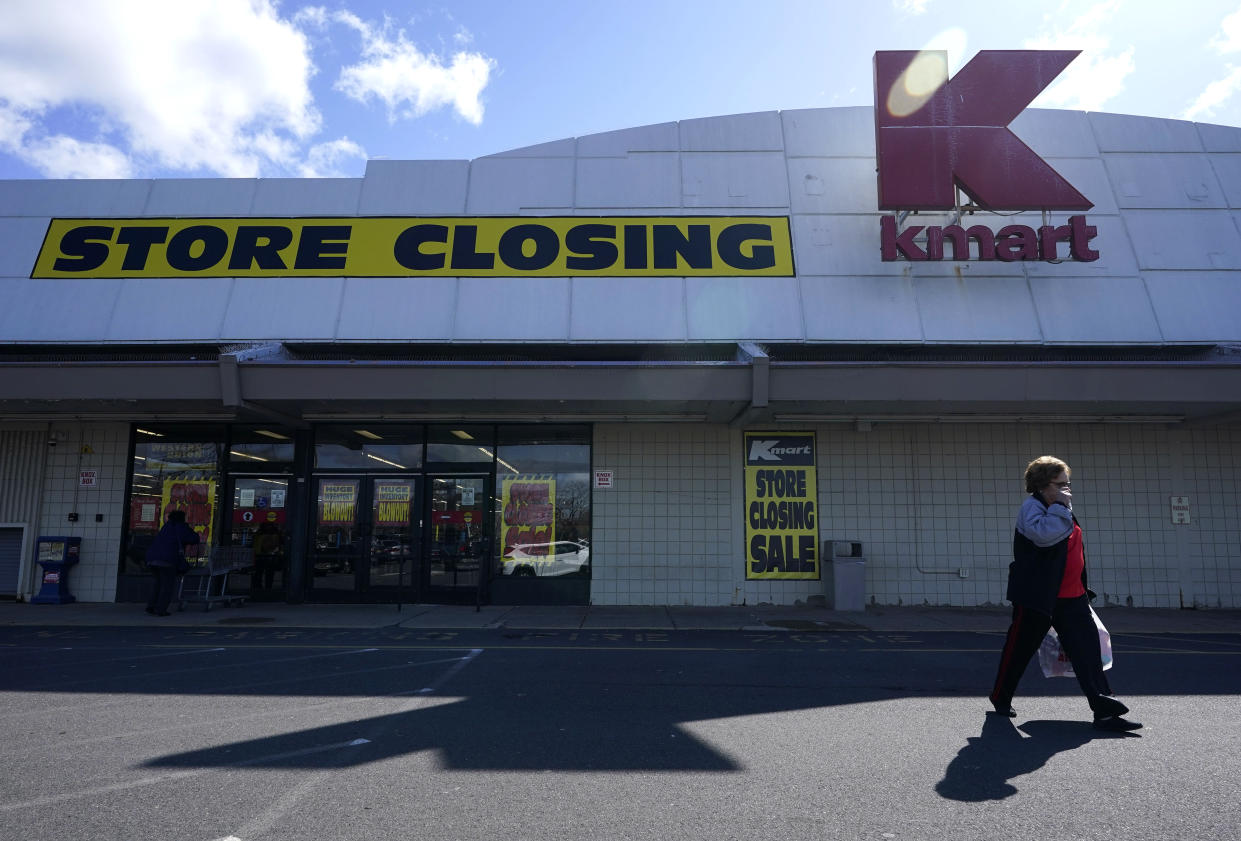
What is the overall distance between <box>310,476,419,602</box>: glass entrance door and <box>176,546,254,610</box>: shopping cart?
114 cm

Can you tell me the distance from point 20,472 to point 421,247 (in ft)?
26.8

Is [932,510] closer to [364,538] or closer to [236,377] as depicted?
[364,538]

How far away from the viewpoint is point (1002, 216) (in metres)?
14.2

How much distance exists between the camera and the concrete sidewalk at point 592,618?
36.3 ft

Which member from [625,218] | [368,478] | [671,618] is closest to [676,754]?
[671,618]

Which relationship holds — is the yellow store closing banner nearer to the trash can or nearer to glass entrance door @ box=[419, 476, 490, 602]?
glass entrance door @ box=[419, 476, 490, 602]

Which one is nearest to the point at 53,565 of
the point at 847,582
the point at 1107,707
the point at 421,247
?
the point at 421,247

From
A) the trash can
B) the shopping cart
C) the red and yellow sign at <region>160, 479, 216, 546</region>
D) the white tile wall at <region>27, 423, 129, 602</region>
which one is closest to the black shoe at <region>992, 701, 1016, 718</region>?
the trash can

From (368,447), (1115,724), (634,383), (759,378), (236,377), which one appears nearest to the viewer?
(1115,724)

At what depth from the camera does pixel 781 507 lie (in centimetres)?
1356

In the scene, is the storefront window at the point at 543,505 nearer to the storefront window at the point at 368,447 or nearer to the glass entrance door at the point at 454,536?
the glass entrance door at the point at 454,536

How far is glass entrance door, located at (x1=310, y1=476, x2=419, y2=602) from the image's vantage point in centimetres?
1355

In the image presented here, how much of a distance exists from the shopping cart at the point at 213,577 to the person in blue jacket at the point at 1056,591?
1178 cm

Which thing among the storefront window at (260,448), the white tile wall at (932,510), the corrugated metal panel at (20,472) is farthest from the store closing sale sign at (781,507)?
the corrugated metal panel at (20,472)
